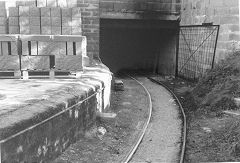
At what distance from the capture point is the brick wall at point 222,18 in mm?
11352

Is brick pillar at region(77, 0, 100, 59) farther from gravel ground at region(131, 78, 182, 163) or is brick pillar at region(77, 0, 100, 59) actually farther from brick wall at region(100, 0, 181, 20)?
gravel ground at region(131, 78, 182, 163)

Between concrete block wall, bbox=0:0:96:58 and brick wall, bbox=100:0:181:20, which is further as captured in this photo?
brick wall, bbox=100:0:181:20

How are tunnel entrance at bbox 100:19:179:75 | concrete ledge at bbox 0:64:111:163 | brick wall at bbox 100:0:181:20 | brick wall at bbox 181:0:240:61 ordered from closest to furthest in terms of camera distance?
concrete ledge at bbox 0:64:111:163
brick wall at bbox 181:0:240:61
brick wall at bbox 100:0:181:20
tunnel entrance at bbox 100:19:179:75

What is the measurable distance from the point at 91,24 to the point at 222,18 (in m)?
5.21

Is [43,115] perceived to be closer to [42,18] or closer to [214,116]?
[214,116]

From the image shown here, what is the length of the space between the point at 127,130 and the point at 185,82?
7194 mm

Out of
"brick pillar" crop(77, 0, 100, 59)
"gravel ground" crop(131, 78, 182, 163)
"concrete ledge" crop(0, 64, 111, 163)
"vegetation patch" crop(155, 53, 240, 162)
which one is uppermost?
"brick pillar" crop(77, 0, 100, 59)

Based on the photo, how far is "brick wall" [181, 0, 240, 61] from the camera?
11352 mm

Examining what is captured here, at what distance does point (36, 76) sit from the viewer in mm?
8117

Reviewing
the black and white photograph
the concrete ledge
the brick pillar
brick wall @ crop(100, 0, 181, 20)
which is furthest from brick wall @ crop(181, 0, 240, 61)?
the concrete ledge

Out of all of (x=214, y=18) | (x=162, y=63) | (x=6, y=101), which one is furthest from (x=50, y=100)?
(x=162, y=63)

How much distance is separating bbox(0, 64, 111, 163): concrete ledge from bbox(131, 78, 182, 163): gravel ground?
4.39ft

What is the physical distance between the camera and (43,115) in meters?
4.94

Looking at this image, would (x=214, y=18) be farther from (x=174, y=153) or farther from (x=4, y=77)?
(x=4, y=77)
